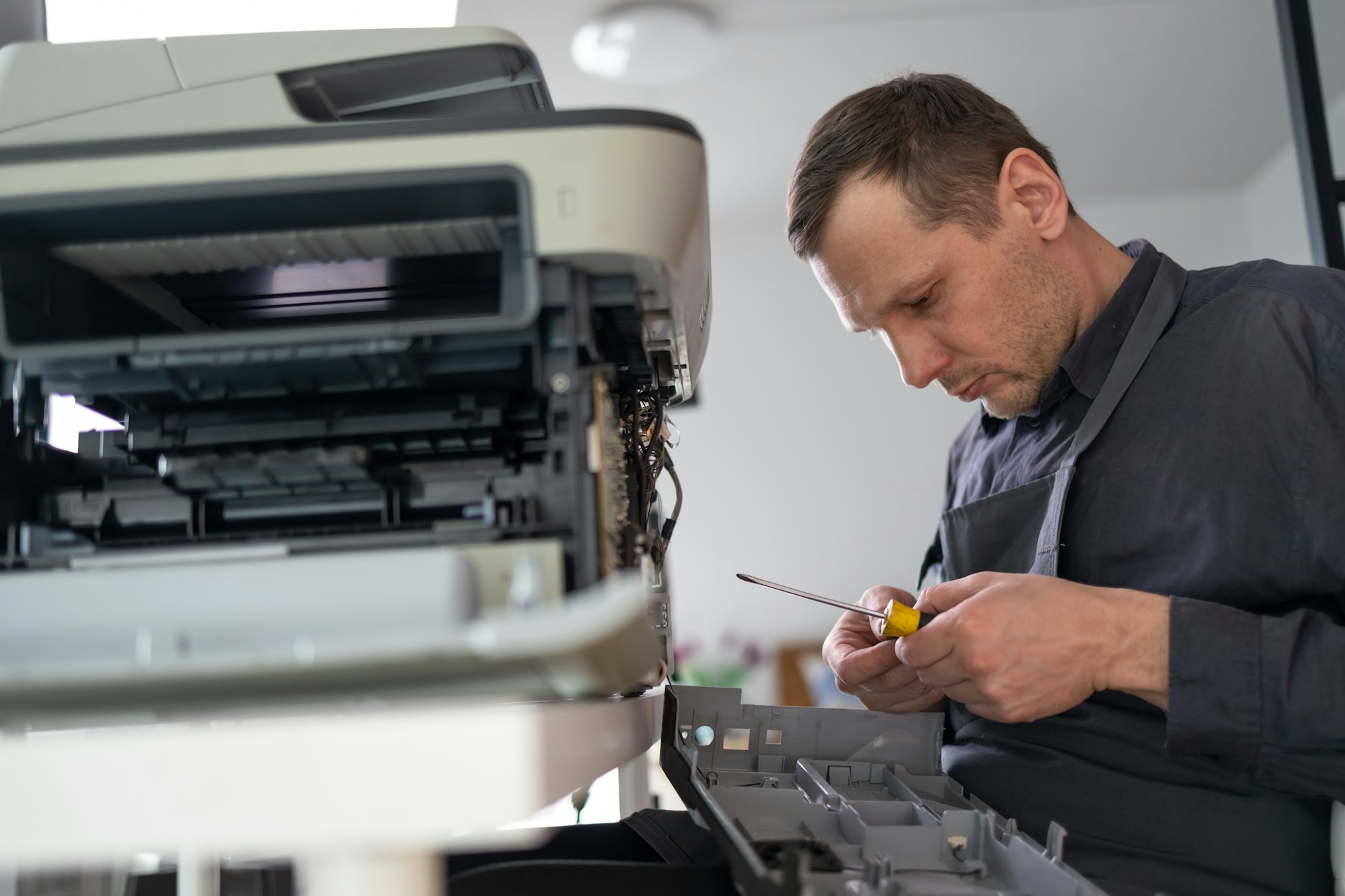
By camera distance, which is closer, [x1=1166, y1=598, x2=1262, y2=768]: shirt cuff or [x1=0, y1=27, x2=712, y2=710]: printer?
[x1=0, y1=27, x2=712, y2=710]: printer

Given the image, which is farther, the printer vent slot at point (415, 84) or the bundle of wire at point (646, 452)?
the bundle of wire at point (646, 452)

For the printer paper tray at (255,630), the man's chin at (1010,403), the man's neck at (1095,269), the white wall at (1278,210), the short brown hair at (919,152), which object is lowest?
the printer paper tray at (255,630)

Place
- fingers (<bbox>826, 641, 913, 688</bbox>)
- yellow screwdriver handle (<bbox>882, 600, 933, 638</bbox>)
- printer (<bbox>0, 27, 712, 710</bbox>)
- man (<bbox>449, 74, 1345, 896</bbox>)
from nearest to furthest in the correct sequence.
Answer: printer (<bbox>0, 27, 712, 710</bbox>) < man (<bbox>449, 74, 1345, 896</bbox>) < yellow screwdriver handle (<bbox>882, 600, 933, 638</bbox>) < fingers (<bbox>826, 641, 913, 688</bbox>)

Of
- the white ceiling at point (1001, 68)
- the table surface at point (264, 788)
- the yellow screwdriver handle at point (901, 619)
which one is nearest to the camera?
the table surface at point (264, 788)

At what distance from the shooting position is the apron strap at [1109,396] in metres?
0.88

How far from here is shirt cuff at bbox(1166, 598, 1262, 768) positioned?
673 millimetres

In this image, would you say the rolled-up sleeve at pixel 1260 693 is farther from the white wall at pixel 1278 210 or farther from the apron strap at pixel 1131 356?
the white wall at pixel 1278 210

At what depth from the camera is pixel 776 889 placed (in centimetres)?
40

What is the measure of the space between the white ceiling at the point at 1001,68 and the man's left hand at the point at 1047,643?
81.6 inches

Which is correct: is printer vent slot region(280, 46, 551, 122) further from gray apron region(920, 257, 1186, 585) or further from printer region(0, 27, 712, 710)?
gray apron region(920, 257, 1186, 585)

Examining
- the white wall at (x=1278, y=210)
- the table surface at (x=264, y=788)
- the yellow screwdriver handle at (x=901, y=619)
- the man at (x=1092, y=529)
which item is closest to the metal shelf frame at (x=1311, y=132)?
the man at (x=1092, y=529)

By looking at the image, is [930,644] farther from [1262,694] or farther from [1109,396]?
[1109,396]

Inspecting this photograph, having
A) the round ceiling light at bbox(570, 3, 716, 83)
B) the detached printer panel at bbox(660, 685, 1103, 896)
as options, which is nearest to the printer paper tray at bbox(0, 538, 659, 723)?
the detached printer panel at bbox(660, 685, 1103, 896)

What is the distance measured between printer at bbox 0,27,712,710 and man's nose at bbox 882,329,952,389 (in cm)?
44
